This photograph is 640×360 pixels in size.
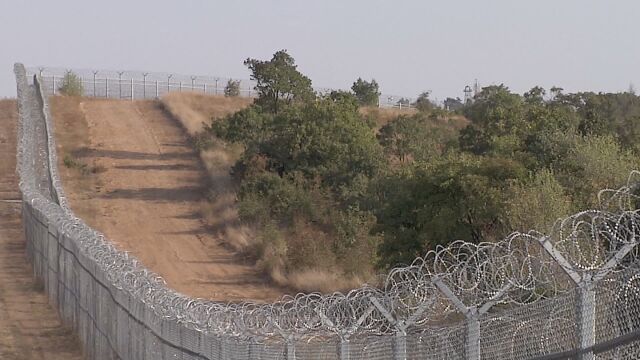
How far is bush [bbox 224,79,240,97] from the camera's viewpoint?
7500cm

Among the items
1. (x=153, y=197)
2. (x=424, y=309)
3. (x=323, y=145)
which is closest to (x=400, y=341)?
(x=424, y=309)

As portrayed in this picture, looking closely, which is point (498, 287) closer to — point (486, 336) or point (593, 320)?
point (486, 336)

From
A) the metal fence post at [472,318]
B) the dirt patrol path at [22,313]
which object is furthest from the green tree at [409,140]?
the metal fence post at [472,318]

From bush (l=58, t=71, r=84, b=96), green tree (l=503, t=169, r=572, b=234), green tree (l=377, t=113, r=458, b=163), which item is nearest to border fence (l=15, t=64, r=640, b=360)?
green tree (l=503, t=169, r=572, b=234)

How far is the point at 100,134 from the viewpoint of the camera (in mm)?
56688

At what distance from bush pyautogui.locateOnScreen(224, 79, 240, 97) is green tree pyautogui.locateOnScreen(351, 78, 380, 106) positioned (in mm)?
7573

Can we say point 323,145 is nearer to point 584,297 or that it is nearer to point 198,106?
point 198,106

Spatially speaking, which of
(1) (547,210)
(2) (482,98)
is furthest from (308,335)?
(2) (482,98)

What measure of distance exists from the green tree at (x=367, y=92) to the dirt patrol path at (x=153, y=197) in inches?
597

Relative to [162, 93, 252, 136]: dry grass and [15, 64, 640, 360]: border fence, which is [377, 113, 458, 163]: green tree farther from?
[15, 64, 640, 360]: border fence

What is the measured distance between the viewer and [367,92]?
77312 mm

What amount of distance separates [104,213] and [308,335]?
30465 millimetres

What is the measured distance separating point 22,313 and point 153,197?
2132 cm

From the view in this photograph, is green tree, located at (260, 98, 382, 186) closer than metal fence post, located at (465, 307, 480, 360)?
No
